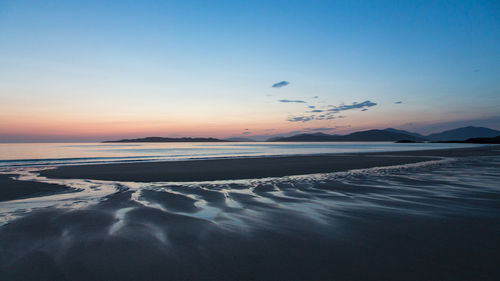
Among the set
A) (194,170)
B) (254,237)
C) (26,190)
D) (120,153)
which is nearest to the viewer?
(254,237)

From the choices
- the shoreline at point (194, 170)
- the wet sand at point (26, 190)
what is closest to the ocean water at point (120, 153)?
the shoreline at point (194, 170)

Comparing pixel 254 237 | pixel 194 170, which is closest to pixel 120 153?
pixel 194 170

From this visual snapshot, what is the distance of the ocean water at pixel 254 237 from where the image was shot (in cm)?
363

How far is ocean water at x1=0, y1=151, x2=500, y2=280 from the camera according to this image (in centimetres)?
363

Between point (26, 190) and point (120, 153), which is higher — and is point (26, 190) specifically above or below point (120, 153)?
below

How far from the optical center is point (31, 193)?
9.64 metres

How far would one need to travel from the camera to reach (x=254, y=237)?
4.96 meters

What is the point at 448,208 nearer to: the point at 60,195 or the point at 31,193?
the point at 60,195

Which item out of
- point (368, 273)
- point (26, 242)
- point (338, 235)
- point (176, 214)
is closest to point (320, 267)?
point (368, 273)

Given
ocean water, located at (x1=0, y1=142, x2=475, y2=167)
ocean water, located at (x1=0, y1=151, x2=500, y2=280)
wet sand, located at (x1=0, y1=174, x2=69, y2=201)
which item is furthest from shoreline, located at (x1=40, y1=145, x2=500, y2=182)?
ocean water, located at (x1=0, y1=142, x2=475, y2=167)

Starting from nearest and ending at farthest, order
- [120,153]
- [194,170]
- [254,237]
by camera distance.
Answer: [254,237] → [194,170] → [120,153]

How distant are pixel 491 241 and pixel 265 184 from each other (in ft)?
25.9

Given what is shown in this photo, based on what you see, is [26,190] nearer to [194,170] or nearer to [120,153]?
[194,170]

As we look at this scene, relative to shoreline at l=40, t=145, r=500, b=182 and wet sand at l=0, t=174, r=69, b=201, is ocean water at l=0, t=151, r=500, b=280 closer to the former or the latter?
wet sand at l=0, t=174, r=69, b=201
